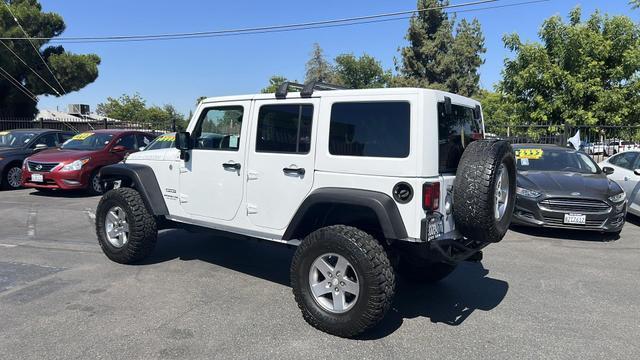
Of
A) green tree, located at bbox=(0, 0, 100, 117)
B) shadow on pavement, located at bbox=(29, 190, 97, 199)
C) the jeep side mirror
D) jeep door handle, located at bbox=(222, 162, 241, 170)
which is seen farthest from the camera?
green tree, located at bbox=(0, 0, 100, 117)

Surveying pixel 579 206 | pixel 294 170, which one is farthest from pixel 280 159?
pixel 579 206

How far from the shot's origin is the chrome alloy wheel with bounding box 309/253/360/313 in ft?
12.1

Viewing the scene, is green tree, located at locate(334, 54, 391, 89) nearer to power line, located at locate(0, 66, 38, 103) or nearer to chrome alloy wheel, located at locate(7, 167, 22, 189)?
power line, located at locate(0, 66, 38, 103)

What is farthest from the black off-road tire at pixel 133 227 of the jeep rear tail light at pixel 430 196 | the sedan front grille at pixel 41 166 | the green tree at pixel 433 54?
the green tree at pixel 433 54

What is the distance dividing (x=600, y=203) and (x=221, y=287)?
5.82 meters

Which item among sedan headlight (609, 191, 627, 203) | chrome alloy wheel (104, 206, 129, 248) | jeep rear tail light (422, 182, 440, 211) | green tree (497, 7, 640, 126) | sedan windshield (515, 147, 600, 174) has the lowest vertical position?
chrome alloy wheel (104, 206, 129, 248)

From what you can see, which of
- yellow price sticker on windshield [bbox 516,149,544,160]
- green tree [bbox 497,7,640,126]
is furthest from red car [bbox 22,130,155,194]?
green tree [bbox 497,7,640,126]

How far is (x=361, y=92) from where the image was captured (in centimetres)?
377

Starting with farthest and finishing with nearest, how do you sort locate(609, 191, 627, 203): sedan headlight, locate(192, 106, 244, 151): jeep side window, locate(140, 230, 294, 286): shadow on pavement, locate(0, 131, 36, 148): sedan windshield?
locate(0, 131, 36, 148): sedan windshield → locate(609, 191, 627, 203): sedan headlight → locate(140, 230, 294, 286): shadow on pavement → locate(192, 106, 244, 151): jeep side window

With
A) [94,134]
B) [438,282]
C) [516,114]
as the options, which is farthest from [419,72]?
[438,282]

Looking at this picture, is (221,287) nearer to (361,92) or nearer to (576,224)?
(361,92)

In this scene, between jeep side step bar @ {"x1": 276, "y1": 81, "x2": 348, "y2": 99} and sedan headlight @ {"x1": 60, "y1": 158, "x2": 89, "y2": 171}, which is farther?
sedan headlight @ {"x1": 60, "y1": 158, "x2": 89, "y2": 171}

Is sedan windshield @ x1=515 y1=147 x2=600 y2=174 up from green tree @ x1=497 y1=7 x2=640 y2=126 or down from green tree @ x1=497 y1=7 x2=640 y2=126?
down

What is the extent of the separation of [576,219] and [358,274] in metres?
5.02
